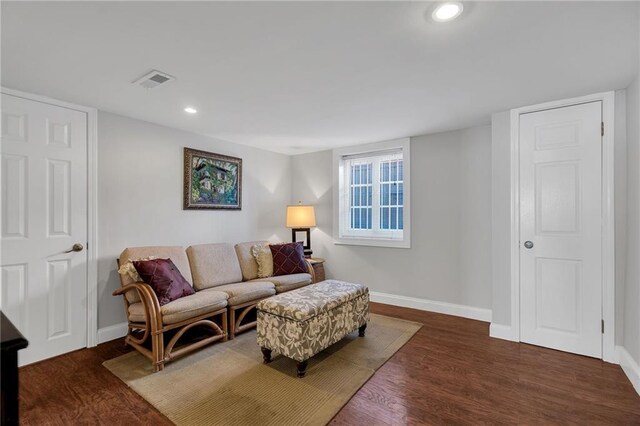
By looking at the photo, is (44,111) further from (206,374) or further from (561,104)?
(561,104)

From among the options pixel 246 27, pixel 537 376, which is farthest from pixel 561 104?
pixel 246 27

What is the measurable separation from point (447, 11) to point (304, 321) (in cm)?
209

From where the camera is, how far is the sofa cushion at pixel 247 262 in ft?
12.0

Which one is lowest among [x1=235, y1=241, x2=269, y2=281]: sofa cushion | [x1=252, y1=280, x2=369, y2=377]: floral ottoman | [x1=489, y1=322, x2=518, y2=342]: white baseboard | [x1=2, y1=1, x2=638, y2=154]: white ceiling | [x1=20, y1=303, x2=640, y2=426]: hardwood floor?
[x1=20, y1=303, x2=640, y2=426]: hardwood floor

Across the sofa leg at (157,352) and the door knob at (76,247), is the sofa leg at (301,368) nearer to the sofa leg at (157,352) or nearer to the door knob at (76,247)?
the sofa leg at (157,352)

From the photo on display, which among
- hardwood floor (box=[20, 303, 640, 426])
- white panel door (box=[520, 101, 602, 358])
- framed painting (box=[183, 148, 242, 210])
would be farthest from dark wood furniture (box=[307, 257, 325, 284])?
white panel door (box=[520, 101, 602, 358])

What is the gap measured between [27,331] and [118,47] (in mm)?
2392

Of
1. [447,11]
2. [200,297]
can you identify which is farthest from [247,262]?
[447,11]

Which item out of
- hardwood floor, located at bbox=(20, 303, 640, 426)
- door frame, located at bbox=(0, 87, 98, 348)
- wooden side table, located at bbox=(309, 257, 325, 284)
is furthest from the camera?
wooden side table, located at bbox=(309, 257, 325, 284)

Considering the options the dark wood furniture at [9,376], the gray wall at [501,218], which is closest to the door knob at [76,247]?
the dark wood furniture at [9,376]

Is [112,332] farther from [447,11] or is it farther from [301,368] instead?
[447,11]

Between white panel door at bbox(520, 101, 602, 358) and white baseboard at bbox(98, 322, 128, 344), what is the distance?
3891mm

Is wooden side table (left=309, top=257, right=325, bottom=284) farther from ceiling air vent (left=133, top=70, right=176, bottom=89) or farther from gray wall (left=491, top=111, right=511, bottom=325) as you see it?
ceiling air vent (left=133, top=70, right=176, bottom=89)

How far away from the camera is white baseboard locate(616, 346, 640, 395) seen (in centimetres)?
209
